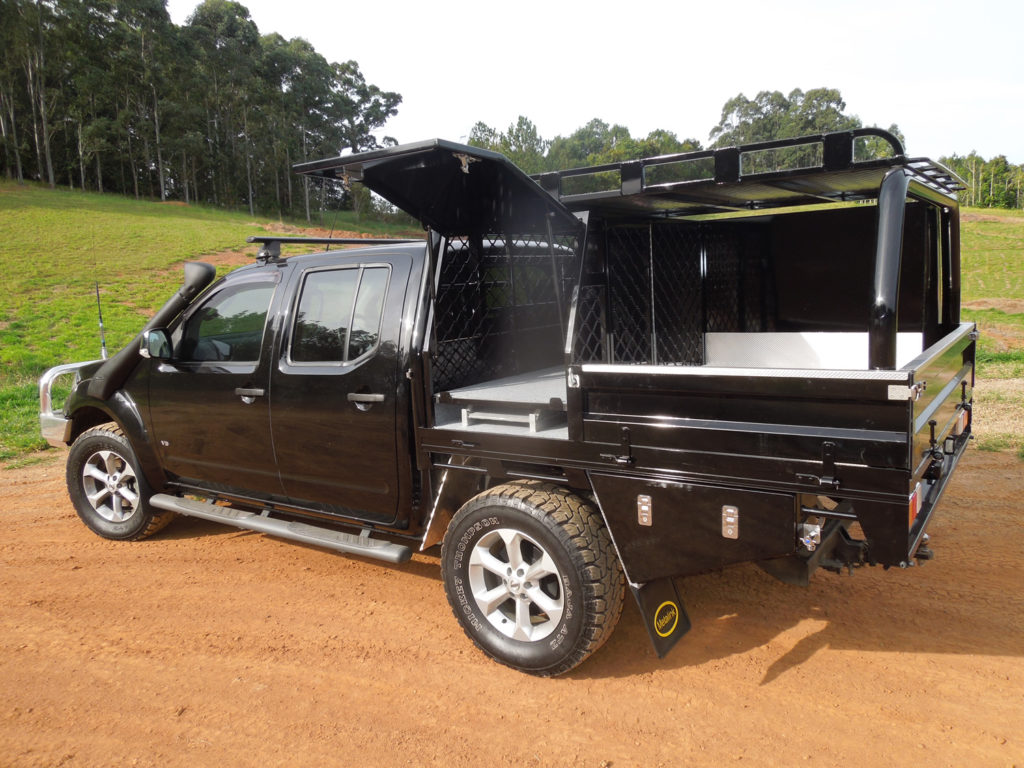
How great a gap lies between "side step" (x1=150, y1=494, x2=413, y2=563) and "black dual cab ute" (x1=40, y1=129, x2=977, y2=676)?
0.07 feet

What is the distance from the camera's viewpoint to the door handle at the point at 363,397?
3.87 meters

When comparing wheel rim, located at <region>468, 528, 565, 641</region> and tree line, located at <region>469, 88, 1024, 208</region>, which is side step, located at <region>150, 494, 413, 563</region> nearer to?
wheel rim, located at <region>468, 528, 565, 641</region>

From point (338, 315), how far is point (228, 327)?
41.7 inches

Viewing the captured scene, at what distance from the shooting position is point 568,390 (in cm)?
327

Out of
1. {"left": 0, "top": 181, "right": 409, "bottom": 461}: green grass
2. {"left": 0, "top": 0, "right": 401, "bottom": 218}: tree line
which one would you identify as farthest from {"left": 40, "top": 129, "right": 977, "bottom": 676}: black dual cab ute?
{"left": 0, "top": 0, "right": 401, "bottom": 218}: tree line

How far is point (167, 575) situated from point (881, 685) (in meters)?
4.13

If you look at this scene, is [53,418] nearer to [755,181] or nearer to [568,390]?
[568,390]

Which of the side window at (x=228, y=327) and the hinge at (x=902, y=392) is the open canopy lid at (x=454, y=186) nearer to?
the side window at (x=228, y=327)

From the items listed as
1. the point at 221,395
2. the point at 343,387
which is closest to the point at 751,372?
the point at 343,387

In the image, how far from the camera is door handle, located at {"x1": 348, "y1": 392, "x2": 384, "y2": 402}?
387cm

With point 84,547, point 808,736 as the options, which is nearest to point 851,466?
point 808,736

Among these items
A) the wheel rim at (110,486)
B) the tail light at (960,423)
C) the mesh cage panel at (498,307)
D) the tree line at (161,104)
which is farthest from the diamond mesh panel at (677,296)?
the tree line at (161,104)

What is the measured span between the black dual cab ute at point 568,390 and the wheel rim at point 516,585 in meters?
0.01

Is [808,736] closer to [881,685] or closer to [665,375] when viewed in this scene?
[881,685]
